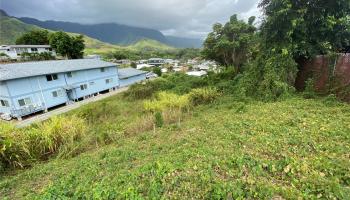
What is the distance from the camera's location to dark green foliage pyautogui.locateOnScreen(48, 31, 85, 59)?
30.6 m

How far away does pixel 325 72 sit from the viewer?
732cm

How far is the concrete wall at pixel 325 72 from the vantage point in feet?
21.7

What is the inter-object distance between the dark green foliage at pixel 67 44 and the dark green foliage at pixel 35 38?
32.6 feet

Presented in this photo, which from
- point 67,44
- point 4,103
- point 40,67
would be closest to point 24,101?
point 4,103

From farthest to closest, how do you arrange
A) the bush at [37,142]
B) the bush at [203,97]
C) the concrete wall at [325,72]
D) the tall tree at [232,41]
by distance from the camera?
1. the tall tree at [232,41]
2. the bush at [203,97]
3. the concrete wall at [325,72]
4. the bush at [37,142]

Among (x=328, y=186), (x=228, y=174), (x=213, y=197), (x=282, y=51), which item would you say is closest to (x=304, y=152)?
(x=328, y=186)

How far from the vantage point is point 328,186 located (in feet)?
8.70

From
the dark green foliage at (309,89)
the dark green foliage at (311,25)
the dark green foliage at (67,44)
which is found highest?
the dark green foliage at (67,44)

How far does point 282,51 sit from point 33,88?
20.5 m

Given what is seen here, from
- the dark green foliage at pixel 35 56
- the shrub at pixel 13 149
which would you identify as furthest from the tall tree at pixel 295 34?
the dark green foliage at pixel 35 56

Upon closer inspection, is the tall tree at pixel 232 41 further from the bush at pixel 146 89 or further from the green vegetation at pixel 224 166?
the green vegetation at pixel 224 166

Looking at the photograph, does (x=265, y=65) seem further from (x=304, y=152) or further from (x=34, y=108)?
(x=34, y=108)

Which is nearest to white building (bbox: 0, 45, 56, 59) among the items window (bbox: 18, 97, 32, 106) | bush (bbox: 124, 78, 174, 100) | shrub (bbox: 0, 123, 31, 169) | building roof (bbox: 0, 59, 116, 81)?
building roof (bbox: 0, 59, 116, 81)

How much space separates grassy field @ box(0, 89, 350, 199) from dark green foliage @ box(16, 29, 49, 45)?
1773 inches
